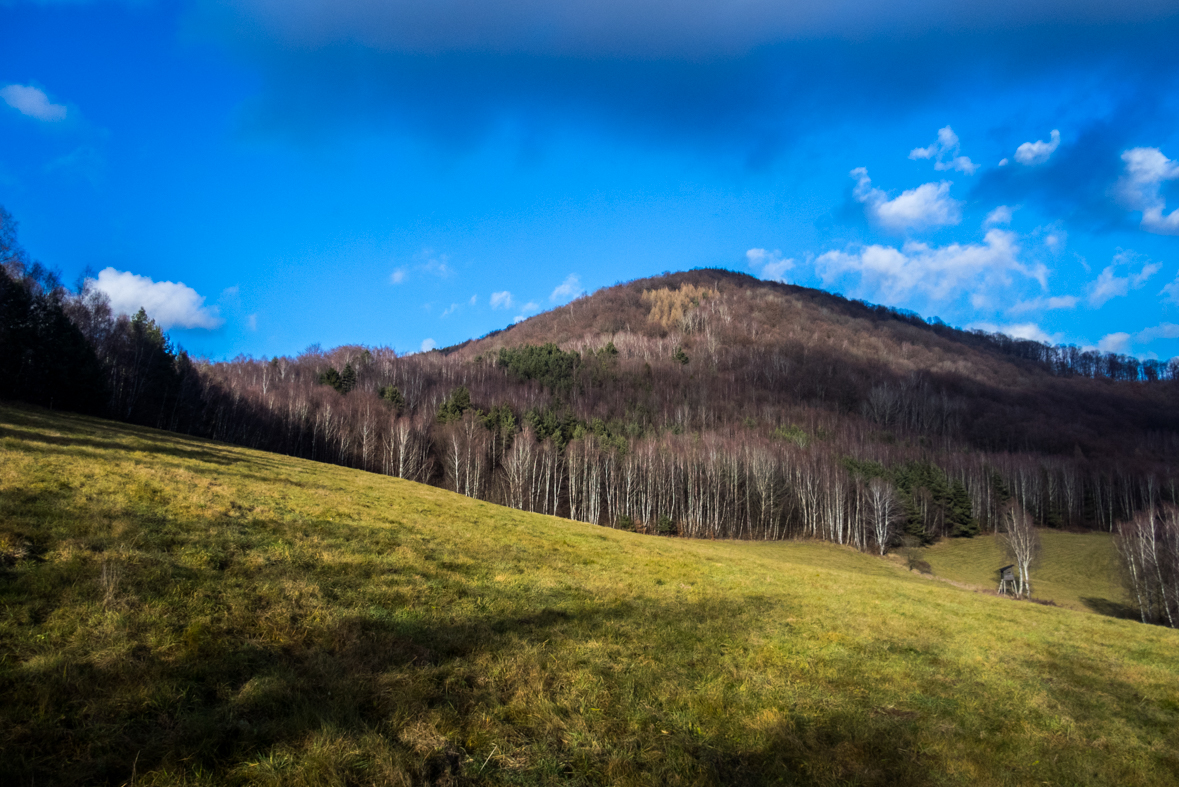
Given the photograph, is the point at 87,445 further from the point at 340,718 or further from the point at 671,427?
the point at 671,427

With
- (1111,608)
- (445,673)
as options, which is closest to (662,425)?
(1111,608)

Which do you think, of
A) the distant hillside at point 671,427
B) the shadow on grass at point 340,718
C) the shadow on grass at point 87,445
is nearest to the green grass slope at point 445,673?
the shadow on grass at point 340,718

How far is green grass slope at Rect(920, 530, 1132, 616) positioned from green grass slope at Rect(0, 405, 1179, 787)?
144ft

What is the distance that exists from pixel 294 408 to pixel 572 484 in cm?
4530

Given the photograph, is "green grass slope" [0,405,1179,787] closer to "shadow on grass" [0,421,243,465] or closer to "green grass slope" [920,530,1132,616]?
"shadow on grass" [0,421,243,465]

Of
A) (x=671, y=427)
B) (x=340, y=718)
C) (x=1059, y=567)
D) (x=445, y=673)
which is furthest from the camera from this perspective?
(x=671, y=427)

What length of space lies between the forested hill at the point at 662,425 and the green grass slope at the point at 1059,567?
225 inches

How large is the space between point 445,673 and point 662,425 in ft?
305

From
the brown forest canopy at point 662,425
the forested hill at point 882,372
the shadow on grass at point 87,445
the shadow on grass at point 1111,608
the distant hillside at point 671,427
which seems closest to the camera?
the shadow on grass at point 87,445

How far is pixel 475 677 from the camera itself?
7.04 m

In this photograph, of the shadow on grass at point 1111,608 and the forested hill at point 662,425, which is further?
the forested hill at point 662,425

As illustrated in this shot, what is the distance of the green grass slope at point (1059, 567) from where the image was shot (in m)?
46.7

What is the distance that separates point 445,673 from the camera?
7.00 m

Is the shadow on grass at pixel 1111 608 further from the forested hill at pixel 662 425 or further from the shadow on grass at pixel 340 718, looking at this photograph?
the shadow on grass at pixel 340 718
